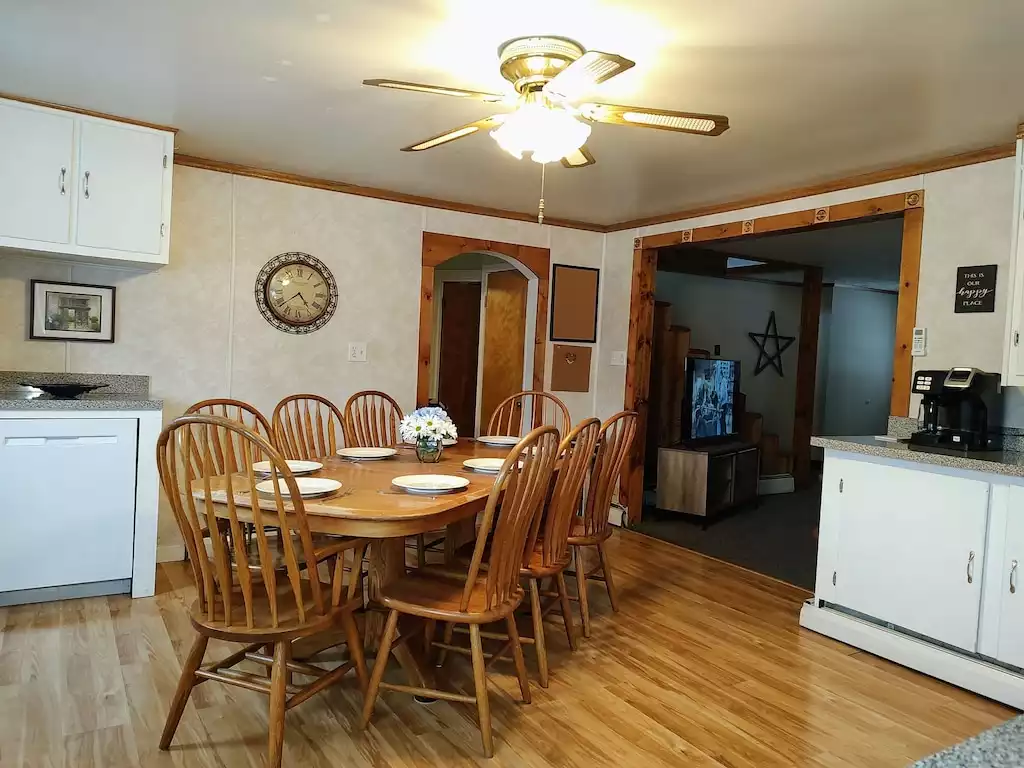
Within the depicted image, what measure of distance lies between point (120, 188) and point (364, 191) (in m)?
1.45

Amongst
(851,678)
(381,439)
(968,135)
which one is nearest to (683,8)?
(968,135)

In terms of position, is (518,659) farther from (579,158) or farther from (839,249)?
(839,249)

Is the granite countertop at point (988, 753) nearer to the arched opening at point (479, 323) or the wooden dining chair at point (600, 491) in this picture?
the wooden dining chair at point (600, 491)

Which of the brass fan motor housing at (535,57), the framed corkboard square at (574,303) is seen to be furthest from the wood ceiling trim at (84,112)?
the framed corkboard square at (574,303)

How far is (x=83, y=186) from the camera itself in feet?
10.8

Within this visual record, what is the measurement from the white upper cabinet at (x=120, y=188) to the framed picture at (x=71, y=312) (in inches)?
18.3

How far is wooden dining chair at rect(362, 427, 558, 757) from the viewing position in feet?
7.07

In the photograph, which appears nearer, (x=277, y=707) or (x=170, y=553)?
(x=277, y=707)

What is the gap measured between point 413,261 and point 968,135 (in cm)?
310

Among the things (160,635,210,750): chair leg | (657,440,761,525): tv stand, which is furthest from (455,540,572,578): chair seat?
(657,440,761,525): tv stand

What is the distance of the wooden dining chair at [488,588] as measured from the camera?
2.15 m

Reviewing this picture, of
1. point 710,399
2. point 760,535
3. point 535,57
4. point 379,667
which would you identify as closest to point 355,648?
point 379,667

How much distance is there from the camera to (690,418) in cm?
564

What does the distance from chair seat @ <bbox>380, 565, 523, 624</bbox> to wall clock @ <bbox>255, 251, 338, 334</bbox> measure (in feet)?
7.48
